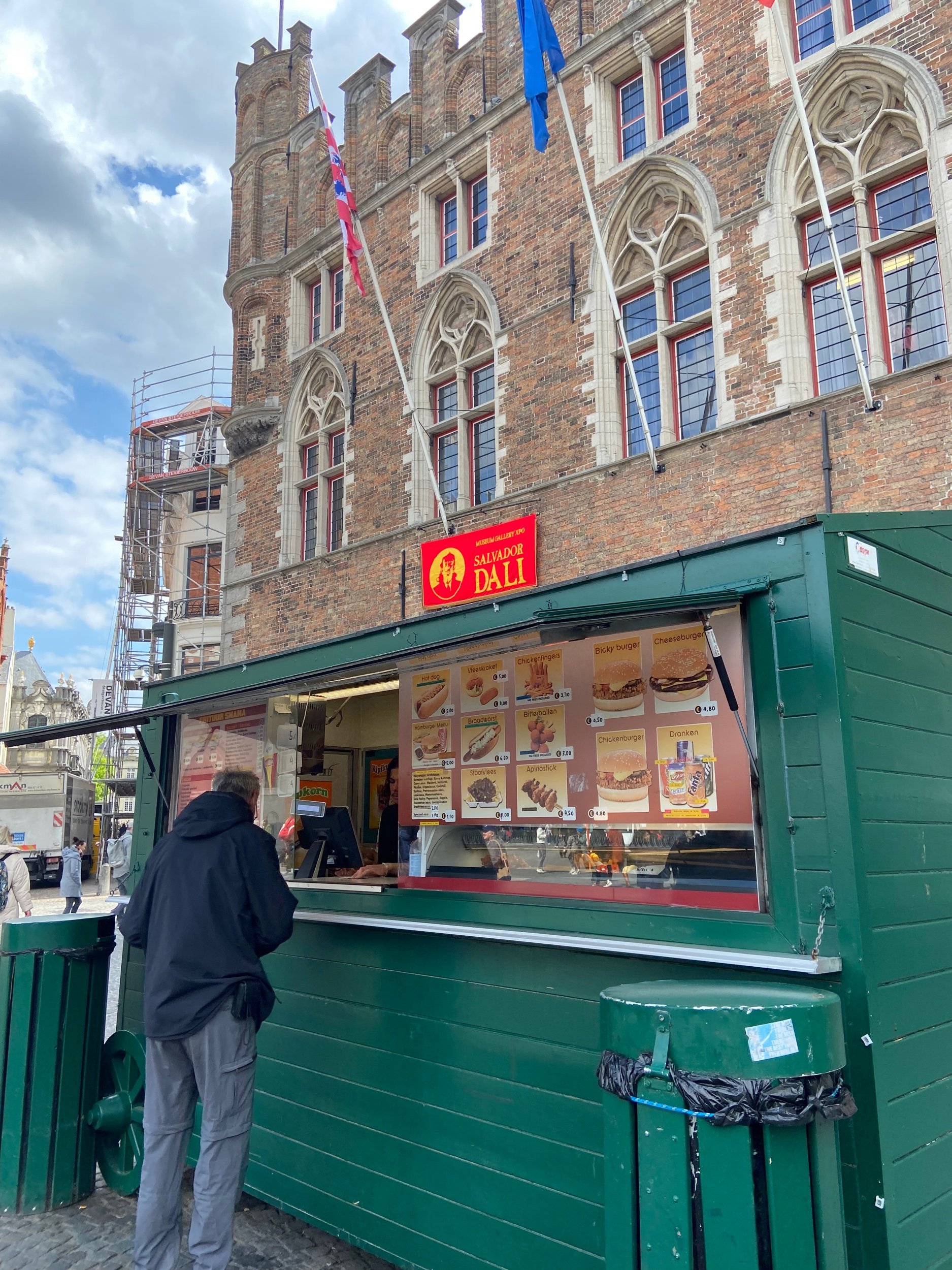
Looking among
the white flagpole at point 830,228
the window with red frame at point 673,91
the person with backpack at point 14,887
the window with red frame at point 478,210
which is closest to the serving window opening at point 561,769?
the white flagpole at point 830,228

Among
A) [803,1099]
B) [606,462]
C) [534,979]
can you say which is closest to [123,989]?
[534,979]

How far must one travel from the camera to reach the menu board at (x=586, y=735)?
3.75 metres

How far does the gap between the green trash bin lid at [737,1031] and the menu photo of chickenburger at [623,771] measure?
4.56ft

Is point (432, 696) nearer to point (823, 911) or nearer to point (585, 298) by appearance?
point (823, 911)

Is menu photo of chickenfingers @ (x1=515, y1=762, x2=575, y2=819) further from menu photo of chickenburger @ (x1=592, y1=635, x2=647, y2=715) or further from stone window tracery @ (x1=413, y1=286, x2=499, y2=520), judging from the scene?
stone window tracery @ (x1=413, y1=286, x2=499, y2=520)

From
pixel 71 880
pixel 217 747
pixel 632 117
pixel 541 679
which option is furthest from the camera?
pixel 71 880

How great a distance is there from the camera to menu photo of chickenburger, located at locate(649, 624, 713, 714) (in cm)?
384

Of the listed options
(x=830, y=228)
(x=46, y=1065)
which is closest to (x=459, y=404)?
(x=830, y=228)

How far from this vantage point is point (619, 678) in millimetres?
4199

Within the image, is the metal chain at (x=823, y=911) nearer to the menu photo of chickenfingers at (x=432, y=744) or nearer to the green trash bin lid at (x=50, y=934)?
the menu photo of chickenfingers at (x=432, y=744)

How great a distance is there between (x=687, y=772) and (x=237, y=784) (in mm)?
2028

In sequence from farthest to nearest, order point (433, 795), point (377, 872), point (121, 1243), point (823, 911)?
point (377, 872) < point (433, 795) < point (121, 1243) < point (823, 911)

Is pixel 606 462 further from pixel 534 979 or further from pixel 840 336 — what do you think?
pixel 534 979

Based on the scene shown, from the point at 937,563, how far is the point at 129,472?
3418 centimetres
